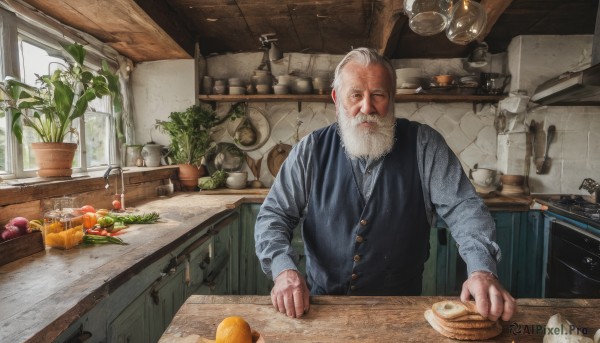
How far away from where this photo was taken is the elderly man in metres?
1.43

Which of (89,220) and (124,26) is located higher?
(124,26)

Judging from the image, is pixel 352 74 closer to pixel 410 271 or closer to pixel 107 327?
pixel 410 271

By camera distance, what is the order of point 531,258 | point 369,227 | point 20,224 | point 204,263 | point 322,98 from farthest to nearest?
point 322,98 < point 531,258 < point 204,263 < point 20,224 < point 369,227

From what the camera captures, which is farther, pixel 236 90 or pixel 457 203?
pixel 236 90

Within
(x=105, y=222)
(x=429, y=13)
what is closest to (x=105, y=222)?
(x=105, y=222)

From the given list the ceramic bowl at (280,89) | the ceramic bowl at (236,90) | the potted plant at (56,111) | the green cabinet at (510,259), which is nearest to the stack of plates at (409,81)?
the ceramic bowl at (280,89)

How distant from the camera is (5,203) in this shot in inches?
68.9

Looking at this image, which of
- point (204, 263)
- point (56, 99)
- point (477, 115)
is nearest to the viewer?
point (56, 99)

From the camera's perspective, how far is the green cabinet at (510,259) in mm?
3141

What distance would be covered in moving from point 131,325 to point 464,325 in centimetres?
130

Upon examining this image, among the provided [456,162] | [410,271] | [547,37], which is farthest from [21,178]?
[547,37]

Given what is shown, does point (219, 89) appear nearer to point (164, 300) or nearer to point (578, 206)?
point (164, 300)

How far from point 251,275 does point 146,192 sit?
122 cm

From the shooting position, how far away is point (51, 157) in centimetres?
215
